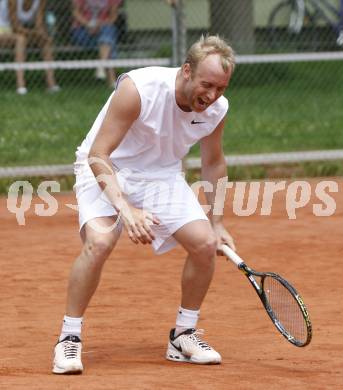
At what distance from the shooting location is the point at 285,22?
16672 millimetres

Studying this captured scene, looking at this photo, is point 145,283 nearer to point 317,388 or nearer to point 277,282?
point 277,282

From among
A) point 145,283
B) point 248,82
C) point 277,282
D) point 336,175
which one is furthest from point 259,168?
point 277,282

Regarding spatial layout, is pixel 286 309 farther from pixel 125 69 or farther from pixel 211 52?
pixel 125 69

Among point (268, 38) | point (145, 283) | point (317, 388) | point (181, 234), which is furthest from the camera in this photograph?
point (268, 38)

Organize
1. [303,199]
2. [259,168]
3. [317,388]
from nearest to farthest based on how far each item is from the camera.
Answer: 1. [317,388]
2. [303,199]
3. [259,168]

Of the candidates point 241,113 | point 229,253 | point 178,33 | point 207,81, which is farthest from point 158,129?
point 241,113

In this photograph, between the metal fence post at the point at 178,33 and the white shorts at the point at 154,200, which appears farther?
the metal fence post at the point at 178,33

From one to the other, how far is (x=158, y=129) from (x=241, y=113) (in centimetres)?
825

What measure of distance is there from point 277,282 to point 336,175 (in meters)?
6.41

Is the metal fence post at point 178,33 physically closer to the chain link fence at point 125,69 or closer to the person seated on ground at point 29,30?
the chain link fence at point 125,69

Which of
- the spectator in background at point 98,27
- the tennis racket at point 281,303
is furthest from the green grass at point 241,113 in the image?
the tennis racket at point 281,303

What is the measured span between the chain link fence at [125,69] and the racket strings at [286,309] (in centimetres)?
571

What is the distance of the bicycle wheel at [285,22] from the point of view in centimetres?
1447

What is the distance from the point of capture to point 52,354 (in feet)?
20.0
